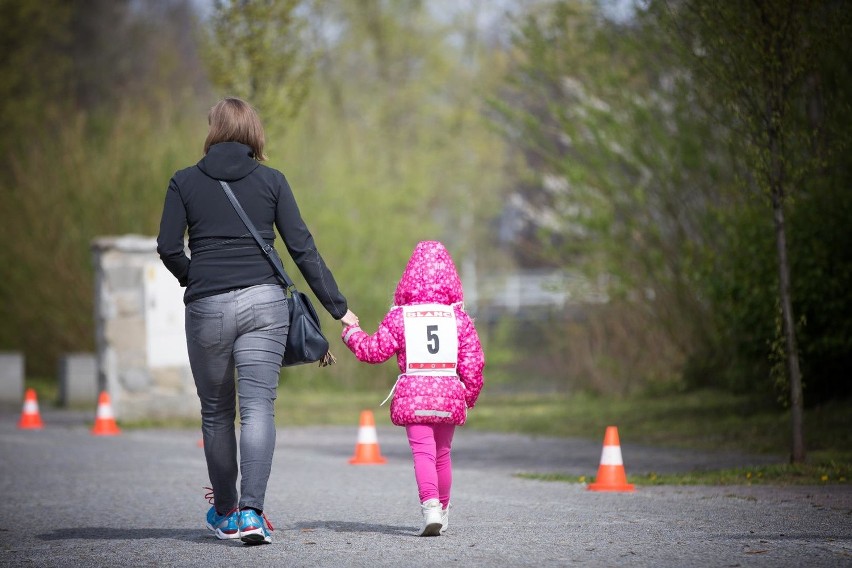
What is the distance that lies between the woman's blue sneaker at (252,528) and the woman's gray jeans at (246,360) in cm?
4

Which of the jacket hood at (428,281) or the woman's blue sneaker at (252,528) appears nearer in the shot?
the woman's blue sneaker at (252,528)

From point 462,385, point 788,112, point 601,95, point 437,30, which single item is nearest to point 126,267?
point 601,95

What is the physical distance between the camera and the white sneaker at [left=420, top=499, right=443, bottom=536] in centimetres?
666

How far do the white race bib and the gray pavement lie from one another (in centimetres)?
83

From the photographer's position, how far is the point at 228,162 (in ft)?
21.4

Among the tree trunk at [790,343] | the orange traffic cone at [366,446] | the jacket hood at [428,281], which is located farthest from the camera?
the orange traffic cone at [366,446]

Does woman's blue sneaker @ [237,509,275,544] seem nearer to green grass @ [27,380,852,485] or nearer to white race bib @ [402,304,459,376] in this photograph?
white race bib @ [402,304,459,376]

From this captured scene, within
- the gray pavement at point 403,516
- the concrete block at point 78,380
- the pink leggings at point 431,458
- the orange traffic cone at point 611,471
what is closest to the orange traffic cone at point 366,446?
the gray pavement at point 403,516

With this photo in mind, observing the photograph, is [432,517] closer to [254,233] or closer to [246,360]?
[246,360]

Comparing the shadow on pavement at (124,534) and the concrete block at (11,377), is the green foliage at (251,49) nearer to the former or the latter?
the concrete block at (11,377)

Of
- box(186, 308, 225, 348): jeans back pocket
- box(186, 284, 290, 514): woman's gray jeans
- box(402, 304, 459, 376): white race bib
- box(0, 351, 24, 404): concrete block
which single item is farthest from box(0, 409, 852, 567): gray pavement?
box(0, 351, 24, 404): concrete block

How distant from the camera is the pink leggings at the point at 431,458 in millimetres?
6672

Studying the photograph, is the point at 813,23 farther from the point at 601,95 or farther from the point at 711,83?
the point at 601,95

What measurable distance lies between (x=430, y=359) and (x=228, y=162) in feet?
4.44
